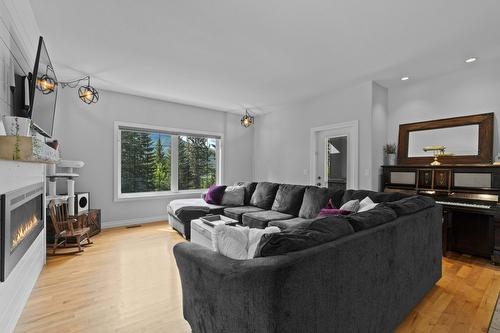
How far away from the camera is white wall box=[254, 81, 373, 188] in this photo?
4.30 m

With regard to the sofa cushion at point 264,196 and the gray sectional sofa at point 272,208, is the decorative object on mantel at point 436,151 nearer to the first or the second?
the gray sectional sofa at point 272,208

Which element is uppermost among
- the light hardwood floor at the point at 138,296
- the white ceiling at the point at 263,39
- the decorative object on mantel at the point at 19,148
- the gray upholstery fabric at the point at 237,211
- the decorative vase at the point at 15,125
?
the white ceiling at the point at 263,39

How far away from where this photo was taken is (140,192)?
5.30m

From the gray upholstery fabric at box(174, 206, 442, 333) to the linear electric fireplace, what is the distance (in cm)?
108

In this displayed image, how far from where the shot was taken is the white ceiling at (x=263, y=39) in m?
2.33

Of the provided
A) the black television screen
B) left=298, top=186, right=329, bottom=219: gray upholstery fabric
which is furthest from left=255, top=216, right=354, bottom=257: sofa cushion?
the black television screen

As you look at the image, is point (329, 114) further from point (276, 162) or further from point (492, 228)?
point (492, 228)

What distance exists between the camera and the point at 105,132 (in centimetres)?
477

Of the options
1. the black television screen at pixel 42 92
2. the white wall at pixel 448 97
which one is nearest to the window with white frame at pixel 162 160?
the black television screen at pixel 42 92

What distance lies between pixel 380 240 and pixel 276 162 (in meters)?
4.63

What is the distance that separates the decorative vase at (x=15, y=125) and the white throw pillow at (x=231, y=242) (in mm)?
1669

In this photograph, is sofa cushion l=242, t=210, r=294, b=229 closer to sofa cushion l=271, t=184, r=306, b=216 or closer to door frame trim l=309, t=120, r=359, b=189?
sofa cushion l=271, t=184, r=306, b=216

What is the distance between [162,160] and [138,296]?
11.9 feet

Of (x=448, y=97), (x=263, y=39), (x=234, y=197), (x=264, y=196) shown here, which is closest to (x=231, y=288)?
(x=263, y=39)
